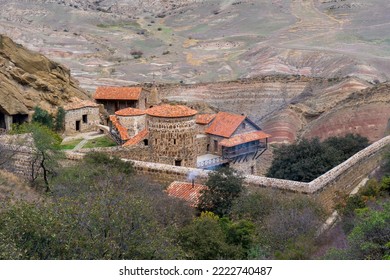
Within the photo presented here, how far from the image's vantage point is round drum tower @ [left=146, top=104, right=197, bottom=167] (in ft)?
96.0

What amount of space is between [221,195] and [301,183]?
3.13m

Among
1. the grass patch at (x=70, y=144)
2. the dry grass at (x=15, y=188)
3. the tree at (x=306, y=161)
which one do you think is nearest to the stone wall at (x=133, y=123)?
the grass patch at (x=70, y=144)

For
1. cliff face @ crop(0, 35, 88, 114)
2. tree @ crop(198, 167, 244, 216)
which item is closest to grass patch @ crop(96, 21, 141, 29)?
cliff face @ crop(0, 35, 88, 114)

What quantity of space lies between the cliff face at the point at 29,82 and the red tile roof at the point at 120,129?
519 cm

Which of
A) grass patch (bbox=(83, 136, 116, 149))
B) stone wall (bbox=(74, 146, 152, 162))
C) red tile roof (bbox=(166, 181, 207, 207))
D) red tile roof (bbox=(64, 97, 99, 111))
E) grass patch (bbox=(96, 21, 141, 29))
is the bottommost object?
grass patch (bbox=(83, 136, 116, 149))

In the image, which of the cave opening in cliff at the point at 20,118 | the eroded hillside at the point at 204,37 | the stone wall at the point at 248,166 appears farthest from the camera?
the eroded hillside at the point at 204,37

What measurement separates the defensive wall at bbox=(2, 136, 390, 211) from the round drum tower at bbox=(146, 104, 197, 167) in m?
1.08

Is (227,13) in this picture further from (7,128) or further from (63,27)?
(7,128)

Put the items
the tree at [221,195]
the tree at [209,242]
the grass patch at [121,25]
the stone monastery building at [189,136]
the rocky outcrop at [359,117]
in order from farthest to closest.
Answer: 1. the grass patch at [121,25]
2. the rocky outcrop at [359,117]
3. the stone monastery building at [189,136]
4. the tree at [221,195]
5. the tree at [209,242]

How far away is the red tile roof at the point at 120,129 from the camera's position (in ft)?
109

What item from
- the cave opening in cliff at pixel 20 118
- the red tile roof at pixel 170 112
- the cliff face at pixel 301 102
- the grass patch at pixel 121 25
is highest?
the grass patch at pixel 121 25

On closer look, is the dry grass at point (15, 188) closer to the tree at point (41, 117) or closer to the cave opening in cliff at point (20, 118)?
the tree at point (41, 117)

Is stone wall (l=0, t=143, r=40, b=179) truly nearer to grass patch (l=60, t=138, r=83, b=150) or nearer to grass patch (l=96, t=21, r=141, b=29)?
grass patch (l=60, t=138, r=83, b=150)

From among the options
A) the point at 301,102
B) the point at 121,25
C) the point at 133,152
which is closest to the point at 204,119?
the point at 133,152
